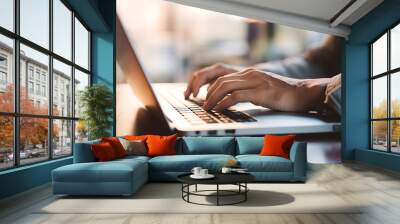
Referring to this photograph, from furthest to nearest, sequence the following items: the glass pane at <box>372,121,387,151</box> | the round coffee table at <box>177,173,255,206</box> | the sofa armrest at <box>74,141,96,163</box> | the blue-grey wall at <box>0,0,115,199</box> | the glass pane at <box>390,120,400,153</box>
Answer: the glass pane at <box>372,121,387,151</box>
the glass pane at <box>390,120,400,153</box>
the blue-grey wall at <box>0,0,115,199</box>
the sofa armrest at <box>74,141,96,163</box>
the round coffee table at <box>177,173,255,206</box>

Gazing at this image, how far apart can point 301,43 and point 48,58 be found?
6020 mm

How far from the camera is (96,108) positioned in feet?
26.6

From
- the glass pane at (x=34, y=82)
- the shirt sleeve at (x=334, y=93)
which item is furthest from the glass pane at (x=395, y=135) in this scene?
the glass pane at (x=34, y=82)

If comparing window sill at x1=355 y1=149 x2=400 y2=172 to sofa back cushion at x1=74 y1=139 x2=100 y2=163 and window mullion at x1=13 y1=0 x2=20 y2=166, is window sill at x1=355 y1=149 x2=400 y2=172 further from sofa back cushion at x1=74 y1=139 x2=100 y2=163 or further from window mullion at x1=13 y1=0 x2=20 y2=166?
window mullion at x1=13 y1=0 x2=20 y2=166

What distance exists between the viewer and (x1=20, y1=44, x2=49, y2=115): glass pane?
5.62 m

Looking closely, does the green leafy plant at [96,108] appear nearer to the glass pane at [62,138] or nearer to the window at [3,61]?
the glass pane at [62,138]

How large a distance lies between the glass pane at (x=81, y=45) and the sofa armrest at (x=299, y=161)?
4.76 metres

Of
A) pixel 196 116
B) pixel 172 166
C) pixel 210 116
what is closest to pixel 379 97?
pixel 210 116

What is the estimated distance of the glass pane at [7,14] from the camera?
502 centimetres

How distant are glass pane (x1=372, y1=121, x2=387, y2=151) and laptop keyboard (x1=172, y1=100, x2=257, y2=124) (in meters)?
2.95

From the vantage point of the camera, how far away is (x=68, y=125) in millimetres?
7422

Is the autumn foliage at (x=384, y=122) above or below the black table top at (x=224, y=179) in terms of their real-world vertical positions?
above

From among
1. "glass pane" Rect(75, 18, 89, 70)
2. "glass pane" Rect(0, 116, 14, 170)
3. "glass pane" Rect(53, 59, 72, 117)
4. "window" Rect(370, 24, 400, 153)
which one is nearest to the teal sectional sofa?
"glass pane" Rect(0, 116, 14, 170)

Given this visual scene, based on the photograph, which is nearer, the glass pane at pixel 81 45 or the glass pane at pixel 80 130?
the glass pane at pixel 80 130
